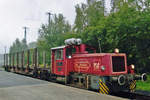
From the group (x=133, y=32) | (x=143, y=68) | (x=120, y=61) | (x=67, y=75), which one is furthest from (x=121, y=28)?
(x=67, y=75)

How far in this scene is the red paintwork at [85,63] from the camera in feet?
29.6

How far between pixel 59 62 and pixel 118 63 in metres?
4.88

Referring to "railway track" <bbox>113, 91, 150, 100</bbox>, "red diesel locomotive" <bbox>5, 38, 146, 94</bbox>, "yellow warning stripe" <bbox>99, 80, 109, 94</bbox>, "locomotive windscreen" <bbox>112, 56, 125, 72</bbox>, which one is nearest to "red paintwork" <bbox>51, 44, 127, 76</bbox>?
"red diesel locomotive" <bbox>5, 38, 146, 94</bbox>

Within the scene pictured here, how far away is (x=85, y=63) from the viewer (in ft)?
34.5

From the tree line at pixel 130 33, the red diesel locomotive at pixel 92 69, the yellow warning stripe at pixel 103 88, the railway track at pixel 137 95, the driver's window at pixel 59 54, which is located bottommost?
the railway track at pixel 137 95

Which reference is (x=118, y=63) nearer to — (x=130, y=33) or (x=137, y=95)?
(x=137, y=95)

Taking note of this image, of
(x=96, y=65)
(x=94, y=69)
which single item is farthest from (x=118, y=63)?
(x=94, y=69)

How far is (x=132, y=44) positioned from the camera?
13992 mm

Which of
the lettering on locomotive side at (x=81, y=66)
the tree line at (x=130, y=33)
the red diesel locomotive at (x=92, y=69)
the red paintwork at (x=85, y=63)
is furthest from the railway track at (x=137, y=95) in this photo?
the tree line at (x=130, y=33)

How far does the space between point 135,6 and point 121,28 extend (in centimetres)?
244

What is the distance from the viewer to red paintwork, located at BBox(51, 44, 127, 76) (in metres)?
9.03

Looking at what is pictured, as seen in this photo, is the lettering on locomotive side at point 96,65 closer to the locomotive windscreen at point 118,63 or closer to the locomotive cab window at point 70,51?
the locomotive windscreen at point 118,63

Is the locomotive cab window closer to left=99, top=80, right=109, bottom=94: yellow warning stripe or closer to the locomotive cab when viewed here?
the locomotive cab

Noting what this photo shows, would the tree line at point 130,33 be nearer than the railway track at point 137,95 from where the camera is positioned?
No
